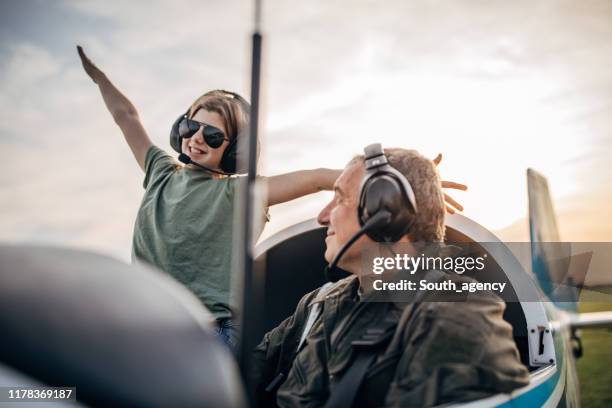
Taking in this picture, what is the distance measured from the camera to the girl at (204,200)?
6.44 feet

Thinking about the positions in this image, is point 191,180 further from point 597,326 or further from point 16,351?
point 16,351

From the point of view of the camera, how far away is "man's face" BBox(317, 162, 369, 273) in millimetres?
1581

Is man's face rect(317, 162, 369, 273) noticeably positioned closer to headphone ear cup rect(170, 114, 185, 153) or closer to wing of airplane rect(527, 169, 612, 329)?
wing of airplane rect(527, 169, 612, 329)

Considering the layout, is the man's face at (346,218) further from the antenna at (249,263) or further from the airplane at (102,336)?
the airplane at (102,336)

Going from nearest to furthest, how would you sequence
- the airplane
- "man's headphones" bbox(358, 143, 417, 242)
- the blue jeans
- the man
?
the airplane, the man, "man's headphones" bbox(358, 143, 417, 242), the blue jeans

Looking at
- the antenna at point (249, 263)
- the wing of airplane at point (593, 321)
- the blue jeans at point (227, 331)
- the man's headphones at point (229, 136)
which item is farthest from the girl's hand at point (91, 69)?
the wing of airplane at point (593, 321)

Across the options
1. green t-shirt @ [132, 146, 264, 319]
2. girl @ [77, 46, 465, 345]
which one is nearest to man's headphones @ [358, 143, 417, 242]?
girl @ [77, 46, 465, 345]

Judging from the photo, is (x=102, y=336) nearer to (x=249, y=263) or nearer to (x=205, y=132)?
(x=249, y=263)

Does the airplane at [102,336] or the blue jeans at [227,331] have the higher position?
the airplane at [102,336]

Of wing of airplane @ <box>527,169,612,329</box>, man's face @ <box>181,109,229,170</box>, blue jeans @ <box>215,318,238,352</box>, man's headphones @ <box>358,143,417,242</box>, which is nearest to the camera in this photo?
man's headphones @ <box>358,143,417,242</box>

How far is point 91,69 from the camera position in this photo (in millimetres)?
2285

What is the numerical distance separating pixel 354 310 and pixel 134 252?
3.11 ft

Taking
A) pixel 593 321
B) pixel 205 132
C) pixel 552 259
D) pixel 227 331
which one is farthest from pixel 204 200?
pixel 593 321

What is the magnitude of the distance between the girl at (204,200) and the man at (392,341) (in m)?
0.24
